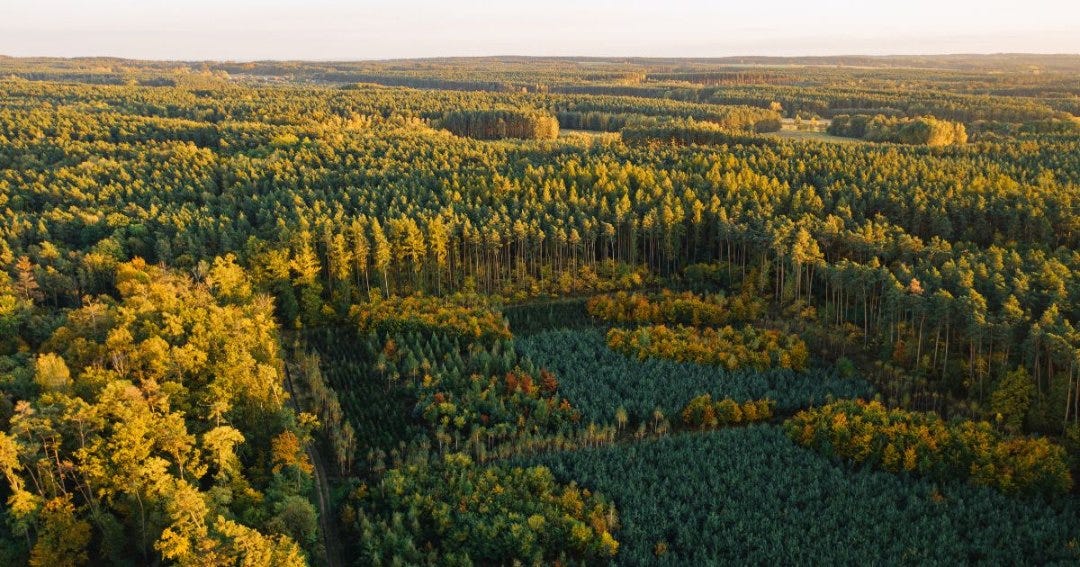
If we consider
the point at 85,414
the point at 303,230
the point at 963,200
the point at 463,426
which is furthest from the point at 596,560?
the point at 963,200

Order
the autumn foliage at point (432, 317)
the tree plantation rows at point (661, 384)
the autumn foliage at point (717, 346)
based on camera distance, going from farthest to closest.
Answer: the autumn foliage at point (432, 317) → the autumn foliage at point (717, 346) → the tree plantation rows at point (661, 384)

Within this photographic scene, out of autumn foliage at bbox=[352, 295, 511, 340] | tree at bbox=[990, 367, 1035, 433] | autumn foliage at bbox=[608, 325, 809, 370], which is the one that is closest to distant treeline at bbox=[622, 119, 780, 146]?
autumn foliage at bbox=[352, 295, 511, 340]

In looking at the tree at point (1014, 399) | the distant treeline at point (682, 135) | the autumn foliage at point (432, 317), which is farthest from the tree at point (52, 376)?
the distant treeline at point (682, 135)

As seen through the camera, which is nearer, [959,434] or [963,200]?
[959,434]

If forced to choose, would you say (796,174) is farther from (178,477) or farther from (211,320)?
(178,477)

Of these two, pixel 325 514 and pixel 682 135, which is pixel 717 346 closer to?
pixel 325 514

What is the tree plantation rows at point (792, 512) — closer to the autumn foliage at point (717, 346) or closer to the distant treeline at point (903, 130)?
the autumn foliage at point (717, 346)

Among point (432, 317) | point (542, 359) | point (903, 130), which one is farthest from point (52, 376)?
point (903, 130)
